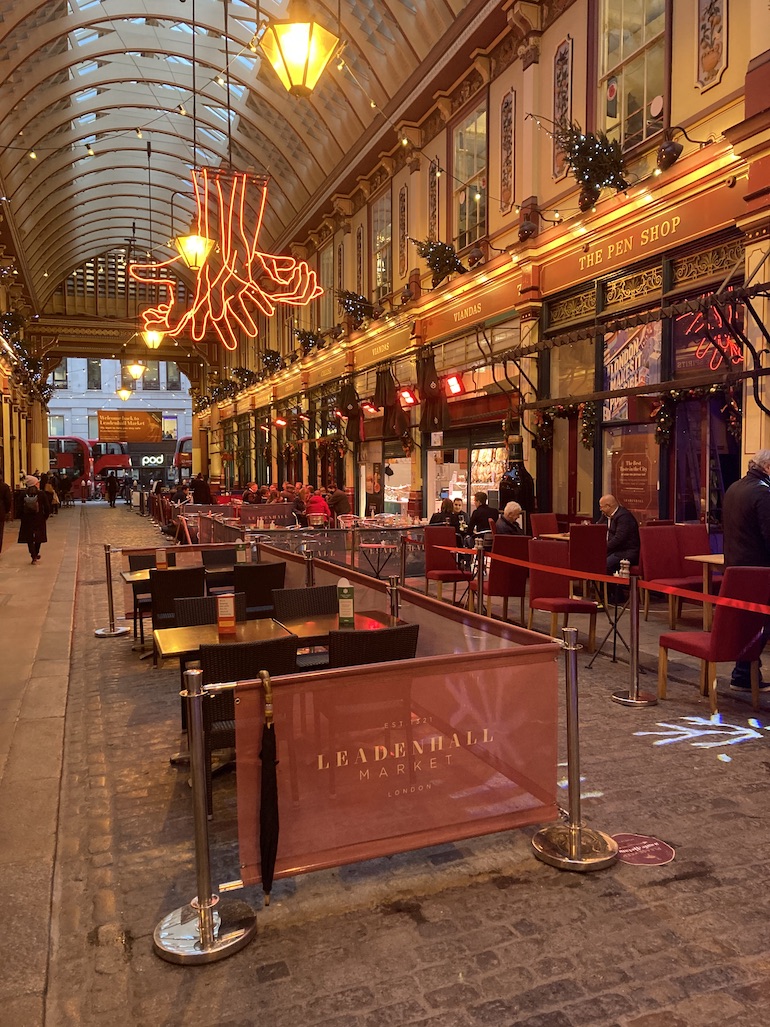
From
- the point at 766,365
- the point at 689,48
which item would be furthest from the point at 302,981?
the point at 689,48

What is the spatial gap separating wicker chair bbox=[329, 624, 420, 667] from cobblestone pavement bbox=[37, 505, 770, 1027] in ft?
3.21

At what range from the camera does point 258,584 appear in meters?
7.18

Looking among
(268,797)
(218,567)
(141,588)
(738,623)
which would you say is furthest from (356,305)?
(268,797)

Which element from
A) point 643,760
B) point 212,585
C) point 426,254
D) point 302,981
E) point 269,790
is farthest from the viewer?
point 426,254

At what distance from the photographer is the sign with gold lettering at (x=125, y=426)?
39562mm

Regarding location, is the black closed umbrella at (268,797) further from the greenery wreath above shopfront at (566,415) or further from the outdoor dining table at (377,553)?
the greenery wreath above shopfront at (566,415)

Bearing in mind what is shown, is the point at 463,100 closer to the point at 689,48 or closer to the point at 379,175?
the point at 379,175

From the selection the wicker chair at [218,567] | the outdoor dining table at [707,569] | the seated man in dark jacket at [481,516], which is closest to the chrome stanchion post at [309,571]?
the wicker chair at [218,567]

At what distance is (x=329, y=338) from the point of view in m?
23.3

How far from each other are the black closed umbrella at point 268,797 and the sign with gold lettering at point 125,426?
39256 mm

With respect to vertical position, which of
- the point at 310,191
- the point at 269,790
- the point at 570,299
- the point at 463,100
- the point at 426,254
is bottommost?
the point at 269,790

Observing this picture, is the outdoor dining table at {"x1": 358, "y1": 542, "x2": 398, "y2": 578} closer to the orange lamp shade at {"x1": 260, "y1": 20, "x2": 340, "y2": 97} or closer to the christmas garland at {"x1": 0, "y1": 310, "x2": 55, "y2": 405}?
the orange lamp shade at {"x1": 260, "y1": 20, "x2": 340, "y2": 97}

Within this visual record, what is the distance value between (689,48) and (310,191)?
15.6m

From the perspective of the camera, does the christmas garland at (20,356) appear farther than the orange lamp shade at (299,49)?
Yes
